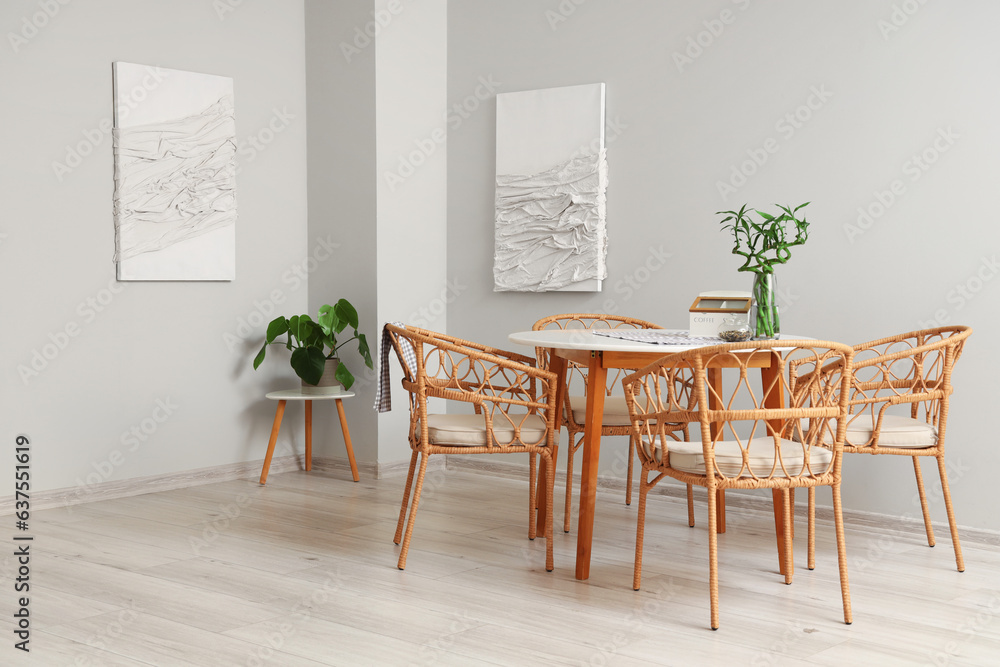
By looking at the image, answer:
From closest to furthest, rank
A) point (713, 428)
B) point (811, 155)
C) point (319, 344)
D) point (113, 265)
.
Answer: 1. point (713, 428)
2. point (811, 155)
3. point (113, 265)
4. point (319, 344)

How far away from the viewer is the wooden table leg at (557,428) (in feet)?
11.0

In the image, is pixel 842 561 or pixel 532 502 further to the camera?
pixel 532 502

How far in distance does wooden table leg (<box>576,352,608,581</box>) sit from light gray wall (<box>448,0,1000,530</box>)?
1305 millimetres

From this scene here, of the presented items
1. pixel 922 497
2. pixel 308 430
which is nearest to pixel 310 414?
pixel 308 430

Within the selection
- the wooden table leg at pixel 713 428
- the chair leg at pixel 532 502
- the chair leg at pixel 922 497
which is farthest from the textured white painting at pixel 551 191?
the chair leg at pixel 922 497

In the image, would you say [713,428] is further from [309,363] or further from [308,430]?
[308,430]

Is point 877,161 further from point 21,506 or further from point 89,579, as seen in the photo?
point 21,506

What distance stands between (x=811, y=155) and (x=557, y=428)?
159 centimetres

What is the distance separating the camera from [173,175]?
4.40 m

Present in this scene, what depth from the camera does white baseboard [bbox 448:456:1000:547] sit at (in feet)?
11.8

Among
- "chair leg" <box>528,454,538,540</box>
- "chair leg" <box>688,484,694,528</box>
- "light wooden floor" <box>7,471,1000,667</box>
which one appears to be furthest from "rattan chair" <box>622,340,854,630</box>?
"chair leg" <box>688,484,694,528</box>

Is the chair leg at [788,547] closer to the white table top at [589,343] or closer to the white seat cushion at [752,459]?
the white seat cushion at [752,459]

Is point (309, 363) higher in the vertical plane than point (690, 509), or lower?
higher

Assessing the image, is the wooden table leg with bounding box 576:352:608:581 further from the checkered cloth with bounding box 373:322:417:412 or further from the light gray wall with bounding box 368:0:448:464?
the light gray wall with bounding box 368:0:448:464
